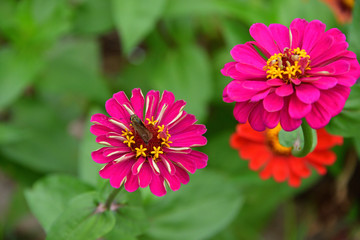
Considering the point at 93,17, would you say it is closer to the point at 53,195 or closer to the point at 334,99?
the point at 53,195

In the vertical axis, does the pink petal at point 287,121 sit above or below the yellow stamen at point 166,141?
below

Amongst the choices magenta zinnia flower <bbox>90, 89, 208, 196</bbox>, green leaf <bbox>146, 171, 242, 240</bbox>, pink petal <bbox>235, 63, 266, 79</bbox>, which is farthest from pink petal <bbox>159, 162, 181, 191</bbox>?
green leaf <bbox>146, 171, 242, 240</bbox>

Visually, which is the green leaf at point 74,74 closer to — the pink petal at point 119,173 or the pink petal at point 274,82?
the pink petal at point 119,173

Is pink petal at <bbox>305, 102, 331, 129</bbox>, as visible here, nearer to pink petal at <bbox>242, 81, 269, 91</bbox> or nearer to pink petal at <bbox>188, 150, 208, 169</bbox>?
pink petal at <bbox>242, 81, 269, 91</bbox>

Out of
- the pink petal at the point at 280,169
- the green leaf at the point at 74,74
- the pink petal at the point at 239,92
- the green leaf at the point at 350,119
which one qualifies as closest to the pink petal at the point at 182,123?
the pink petal at the point at 239,92

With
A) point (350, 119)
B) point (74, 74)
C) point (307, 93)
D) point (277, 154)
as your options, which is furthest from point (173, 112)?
point (74, 74)

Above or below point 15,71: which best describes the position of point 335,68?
below
